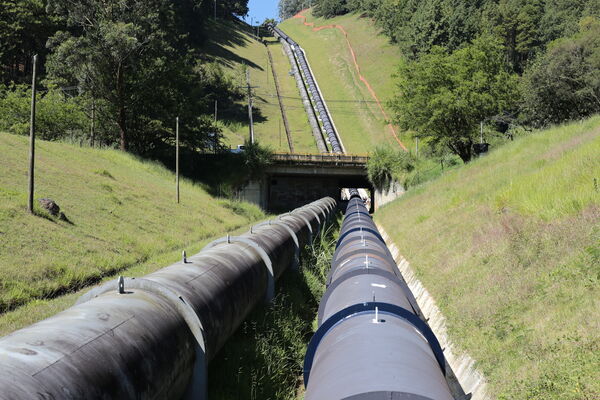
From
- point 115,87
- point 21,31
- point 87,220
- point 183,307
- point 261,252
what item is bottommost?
point 87,220

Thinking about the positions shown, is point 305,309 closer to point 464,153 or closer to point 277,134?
point 464,153

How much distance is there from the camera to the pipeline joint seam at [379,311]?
6027 mm

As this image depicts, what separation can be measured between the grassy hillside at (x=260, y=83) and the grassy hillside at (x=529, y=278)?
4338 centimetres

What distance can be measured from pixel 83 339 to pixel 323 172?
4781cm

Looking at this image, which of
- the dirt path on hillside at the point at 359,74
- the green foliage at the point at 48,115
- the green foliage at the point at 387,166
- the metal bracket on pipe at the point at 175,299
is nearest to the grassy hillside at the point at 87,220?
the metal bracket on pipe at the point at 175,299

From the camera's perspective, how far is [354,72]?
111000 millimetres

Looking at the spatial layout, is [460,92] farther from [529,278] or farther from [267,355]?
[267,355]

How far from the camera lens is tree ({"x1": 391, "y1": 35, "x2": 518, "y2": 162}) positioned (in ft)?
115

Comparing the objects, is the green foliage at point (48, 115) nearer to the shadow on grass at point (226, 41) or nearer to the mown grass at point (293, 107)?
the mown grass at point (293, 107)

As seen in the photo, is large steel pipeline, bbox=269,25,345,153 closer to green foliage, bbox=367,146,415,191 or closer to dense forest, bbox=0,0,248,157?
green foliage, bbox=367,146,415,191

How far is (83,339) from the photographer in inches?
158

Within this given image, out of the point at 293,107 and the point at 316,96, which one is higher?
the point at 316,96

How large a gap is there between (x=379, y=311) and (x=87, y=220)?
17824mm

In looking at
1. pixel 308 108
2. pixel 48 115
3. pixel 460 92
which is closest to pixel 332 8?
pixel 308 108
